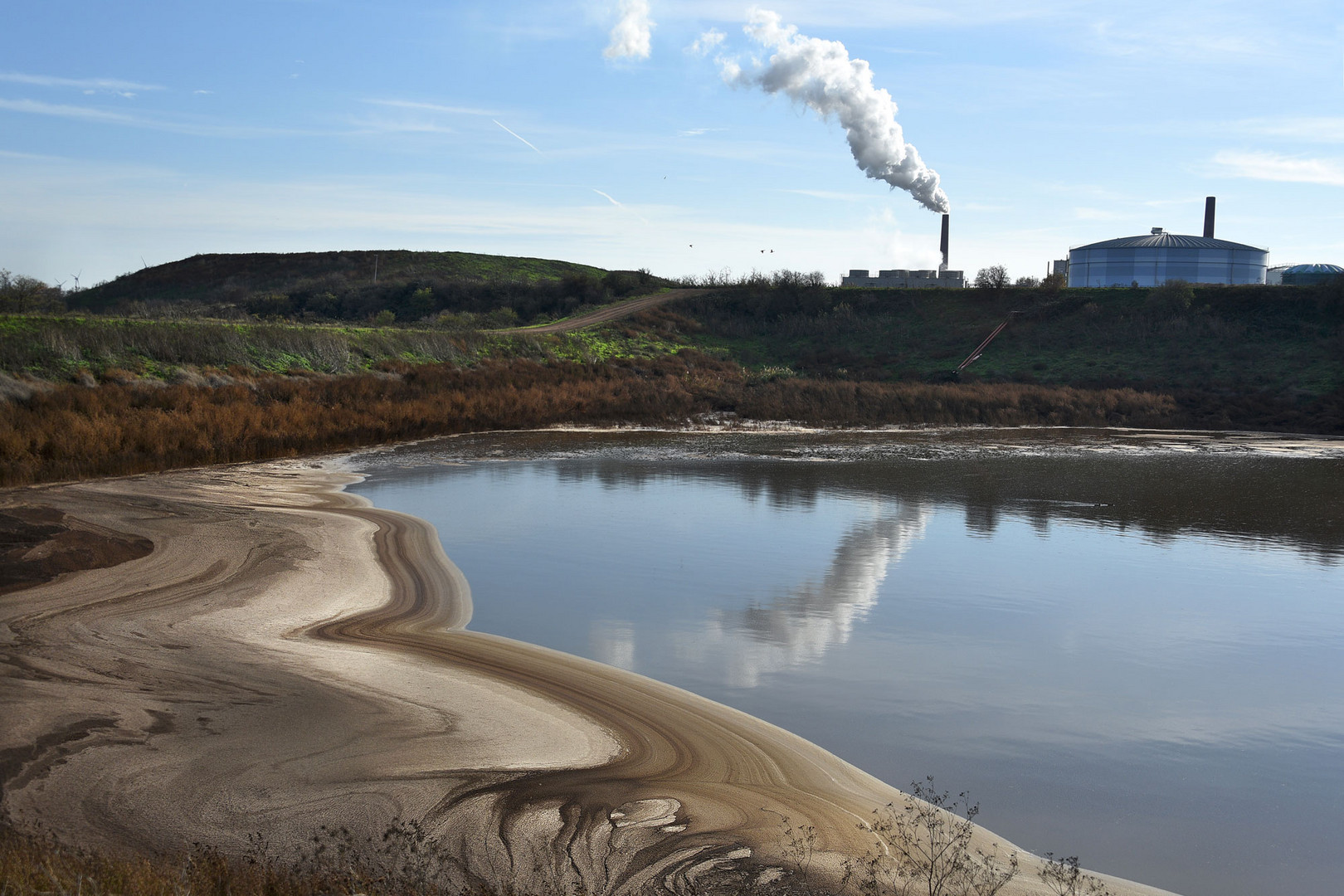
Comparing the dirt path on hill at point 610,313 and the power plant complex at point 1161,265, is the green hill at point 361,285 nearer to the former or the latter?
the dirt path on hill at point 610,313

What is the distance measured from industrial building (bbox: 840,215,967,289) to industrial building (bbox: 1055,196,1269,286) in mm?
7993

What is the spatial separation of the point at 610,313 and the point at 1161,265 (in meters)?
32.8

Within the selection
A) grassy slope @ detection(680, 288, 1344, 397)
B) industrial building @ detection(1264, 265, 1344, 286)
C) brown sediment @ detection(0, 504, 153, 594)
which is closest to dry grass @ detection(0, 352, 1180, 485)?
grassy slope @ detection(680, 288, 1344, 397)

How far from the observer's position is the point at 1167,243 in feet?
201

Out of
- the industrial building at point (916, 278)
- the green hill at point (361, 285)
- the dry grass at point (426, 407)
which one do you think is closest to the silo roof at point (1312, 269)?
the industrial building at point (916, 278)

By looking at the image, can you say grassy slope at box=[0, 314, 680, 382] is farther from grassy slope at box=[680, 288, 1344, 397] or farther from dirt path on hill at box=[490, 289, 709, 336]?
grassy slope at box=[680, 288, 1344, 397]

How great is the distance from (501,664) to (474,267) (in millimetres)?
73378

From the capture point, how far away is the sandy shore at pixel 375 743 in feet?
18.8

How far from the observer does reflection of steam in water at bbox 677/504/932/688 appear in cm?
916

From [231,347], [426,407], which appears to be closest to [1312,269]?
[426,407]

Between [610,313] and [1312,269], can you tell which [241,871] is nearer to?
[610,313]

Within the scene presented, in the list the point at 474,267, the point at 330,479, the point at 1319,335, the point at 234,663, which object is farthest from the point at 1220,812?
the point at 474,267

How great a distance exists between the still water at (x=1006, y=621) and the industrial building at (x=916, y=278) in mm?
40843

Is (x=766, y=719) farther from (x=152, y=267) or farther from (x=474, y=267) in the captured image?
(x=152, y=267)
